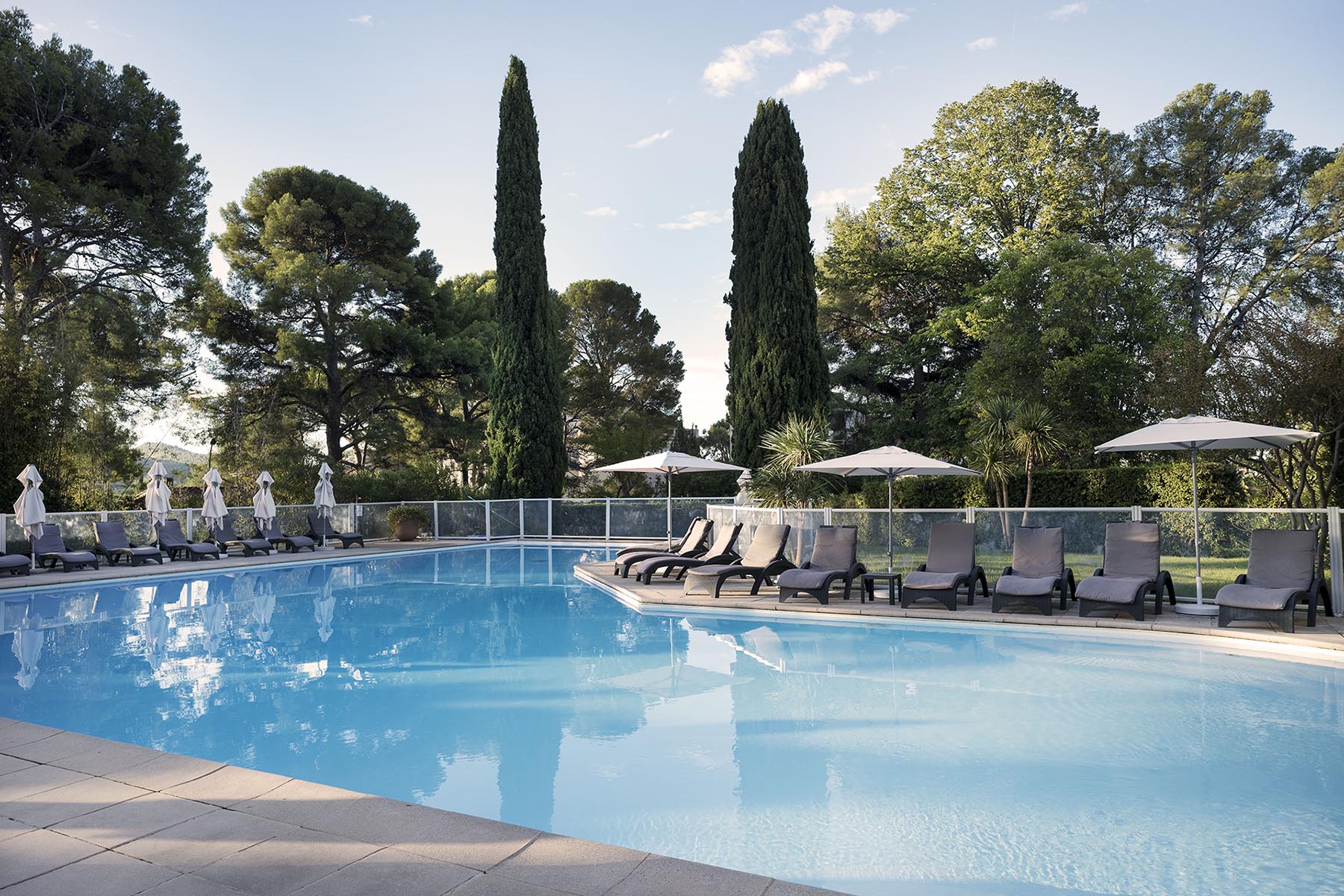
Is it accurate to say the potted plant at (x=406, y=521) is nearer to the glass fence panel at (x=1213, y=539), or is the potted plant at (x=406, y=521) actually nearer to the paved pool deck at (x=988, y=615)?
the paved pool deck at (x=988, y=615)

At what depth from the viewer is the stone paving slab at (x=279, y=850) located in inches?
116

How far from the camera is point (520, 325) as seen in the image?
2356cm

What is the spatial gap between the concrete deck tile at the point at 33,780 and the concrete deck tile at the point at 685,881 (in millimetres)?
3115

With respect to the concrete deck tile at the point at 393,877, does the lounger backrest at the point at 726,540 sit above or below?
above

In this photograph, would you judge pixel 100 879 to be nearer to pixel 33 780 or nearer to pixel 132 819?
pixel 132 819

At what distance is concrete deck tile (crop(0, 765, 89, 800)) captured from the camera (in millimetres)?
4020

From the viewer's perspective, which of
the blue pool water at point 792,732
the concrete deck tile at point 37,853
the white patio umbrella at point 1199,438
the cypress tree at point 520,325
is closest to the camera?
the concrete deck tile at point 37,853

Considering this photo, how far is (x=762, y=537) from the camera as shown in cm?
1186

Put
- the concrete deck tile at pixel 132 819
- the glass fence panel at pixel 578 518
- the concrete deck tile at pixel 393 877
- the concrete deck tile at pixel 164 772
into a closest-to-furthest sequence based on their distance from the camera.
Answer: the concrete deck tile at pixel 393 877
the concrete deck tile at pixel 132 819
the concrete deck tile at pixel 164 772
the glass fence panel at pixel 578 518

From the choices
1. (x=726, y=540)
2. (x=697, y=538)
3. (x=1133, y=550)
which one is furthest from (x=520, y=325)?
(x=1133, y=550)

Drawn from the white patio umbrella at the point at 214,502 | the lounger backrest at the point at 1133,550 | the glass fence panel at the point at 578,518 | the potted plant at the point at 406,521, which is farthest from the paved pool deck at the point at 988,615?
the potted plant at the point at 406,521

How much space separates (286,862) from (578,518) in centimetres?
1889

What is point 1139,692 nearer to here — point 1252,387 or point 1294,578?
point 1294,578

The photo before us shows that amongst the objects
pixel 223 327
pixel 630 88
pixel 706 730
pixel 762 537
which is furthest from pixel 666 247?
pixel 706 730
